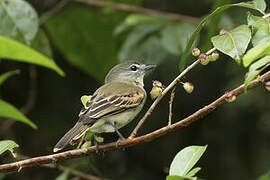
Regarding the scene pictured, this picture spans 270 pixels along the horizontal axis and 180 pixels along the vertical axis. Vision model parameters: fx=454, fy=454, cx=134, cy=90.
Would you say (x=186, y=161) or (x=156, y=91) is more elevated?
(x=156, y=91)

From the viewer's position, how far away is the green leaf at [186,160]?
6.96 feet

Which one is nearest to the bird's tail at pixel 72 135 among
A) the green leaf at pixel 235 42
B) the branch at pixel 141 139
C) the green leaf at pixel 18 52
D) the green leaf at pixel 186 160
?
the branch at pixel 141 139

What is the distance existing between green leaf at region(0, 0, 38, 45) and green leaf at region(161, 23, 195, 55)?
1409 millimetres

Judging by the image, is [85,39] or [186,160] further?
[85,39]

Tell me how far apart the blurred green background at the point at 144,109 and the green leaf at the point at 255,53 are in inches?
122

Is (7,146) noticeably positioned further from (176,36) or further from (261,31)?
(176,36)

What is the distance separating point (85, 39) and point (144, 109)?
110cm

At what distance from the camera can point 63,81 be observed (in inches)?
223

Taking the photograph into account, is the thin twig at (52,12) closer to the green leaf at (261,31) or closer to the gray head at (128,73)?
the gray head at (128,73)

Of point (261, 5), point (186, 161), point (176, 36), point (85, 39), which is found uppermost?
point (261, 5)

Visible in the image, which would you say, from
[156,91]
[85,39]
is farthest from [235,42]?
[85,39]

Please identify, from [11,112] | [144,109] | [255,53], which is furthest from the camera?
[144,109]

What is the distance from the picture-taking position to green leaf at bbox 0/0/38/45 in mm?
3795

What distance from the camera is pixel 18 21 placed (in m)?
3.85
